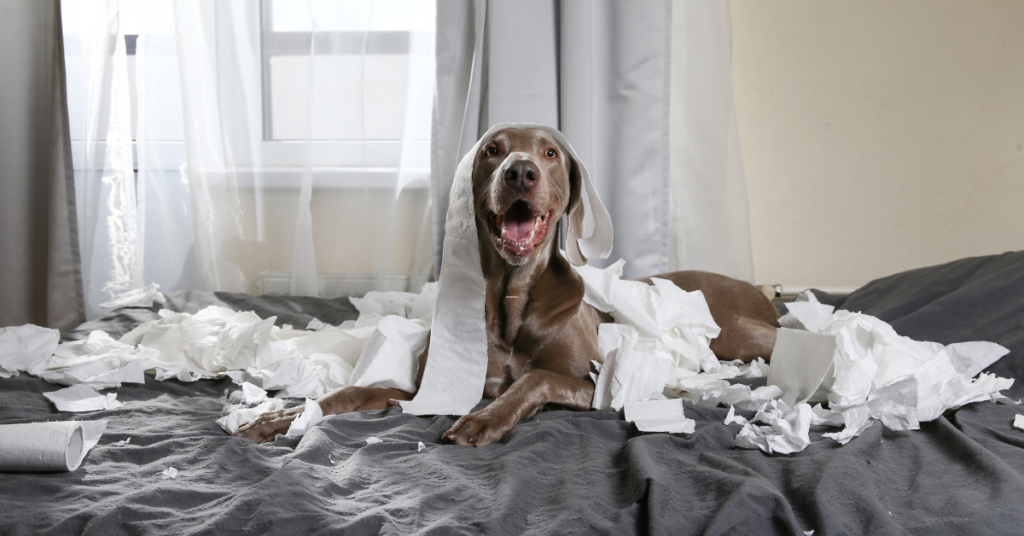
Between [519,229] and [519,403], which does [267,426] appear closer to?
[519,403]

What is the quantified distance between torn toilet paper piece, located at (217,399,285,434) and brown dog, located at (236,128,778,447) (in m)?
0.04

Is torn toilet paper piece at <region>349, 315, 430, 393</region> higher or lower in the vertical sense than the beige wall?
lower

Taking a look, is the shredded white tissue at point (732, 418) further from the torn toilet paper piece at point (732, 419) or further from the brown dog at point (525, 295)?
the brown dog at point (525, 295)

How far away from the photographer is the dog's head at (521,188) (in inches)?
62.0

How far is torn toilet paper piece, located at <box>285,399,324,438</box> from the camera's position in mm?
1396

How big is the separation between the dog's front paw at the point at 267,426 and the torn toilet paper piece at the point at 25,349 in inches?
31.6

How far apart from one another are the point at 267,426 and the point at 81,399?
0.55m

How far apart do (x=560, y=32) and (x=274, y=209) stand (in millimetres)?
1570

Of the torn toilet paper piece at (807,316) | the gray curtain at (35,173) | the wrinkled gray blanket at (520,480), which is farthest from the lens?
the gray curtain at (35,173)

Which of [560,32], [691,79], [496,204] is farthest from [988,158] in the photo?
[496,204]

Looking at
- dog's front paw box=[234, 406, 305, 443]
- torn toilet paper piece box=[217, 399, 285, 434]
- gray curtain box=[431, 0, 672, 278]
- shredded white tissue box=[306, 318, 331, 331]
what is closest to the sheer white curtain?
gray curtain box=[431, 0, 672, 278]

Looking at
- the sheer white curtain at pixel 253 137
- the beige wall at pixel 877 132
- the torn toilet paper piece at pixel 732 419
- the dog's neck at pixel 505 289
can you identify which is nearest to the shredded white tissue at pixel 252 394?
the dog's neck at pixel 505 289

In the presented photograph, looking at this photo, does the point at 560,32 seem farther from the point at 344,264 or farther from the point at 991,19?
the point at 991,19

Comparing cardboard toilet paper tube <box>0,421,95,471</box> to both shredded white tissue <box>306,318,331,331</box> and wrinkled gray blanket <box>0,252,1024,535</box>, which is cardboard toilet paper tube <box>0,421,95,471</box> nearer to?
wrinkled gray blanket <box>0,252,1024,535</box>
